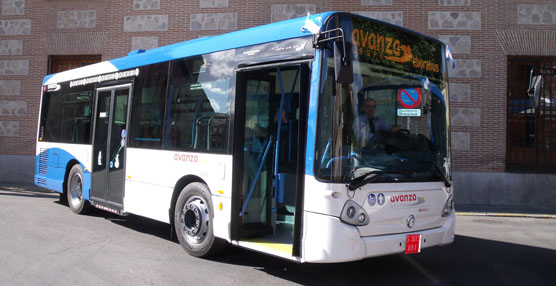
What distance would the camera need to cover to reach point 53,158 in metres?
10.1

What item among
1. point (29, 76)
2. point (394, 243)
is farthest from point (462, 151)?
point (29, 76)

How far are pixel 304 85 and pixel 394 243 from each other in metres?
1.96

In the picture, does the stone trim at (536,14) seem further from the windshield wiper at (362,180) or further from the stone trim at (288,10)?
the windshield wiper at (362,180)

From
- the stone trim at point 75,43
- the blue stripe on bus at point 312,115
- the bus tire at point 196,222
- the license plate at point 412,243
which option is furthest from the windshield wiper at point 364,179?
the stone trim at point 75,43

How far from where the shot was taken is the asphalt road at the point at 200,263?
521cm

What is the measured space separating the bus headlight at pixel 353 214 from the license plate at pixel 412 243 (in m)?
0.61

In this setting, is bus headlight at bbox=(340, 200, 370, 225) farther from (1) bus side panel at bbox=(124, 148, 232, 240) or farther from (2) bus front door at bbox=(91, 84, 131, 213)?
(2) bus front door at bbox=(91, 84, 131, 213)

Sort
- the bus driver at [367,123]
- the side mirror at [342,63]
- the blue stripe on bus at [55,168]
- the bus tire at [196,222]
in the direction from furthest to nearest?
the blue stripe on bus at [55,168] → the bus tire at [196,222] → the bus driver at [367,123] → the side mirror at [342,63]

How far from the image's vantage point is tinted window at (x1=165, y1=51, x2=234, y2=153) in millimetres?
5812

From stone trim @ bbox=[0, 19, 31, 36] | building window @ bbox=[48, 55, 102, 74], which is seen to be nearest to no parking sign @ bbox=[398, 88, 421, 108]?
building window @ bbox=[48, 55, 102, 74]

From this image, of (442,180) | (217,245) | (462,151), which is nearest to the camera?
(442,180)

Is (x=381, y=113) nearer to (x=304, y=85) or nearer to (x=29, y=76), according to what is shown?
(x=304, y=85)

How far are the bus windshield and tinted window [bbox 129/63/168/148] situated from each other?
3221 mm

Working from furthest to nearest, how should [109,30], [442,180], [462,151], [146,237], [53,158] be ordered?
1. [109,30]
2. [462,151]
3. [53,158]
4. [146,237]
5. [442,180]
